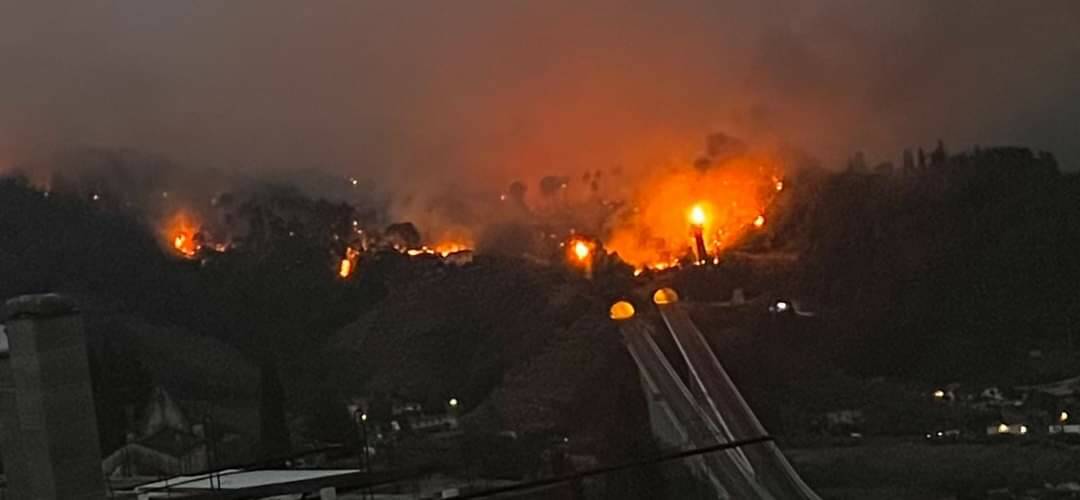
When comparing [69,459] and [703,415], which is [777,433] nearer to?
[703,415]

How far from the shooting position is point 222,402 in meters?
5.64

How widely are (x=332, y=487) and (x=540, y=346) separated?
5.25 ft

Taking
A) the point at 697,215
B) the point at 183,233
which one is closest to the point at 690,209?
the point at 697,215

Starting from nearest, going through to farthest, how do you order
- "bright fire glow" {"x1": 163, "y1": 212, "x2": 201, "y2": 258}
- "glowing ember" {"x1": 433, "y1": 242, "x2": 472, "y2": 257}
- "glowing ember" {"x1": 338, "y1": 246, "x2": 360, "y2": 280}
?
"glowing ember" {"x1": 433, "y1": 242, "x2": 472, "y2": 257} < "glowing ember" {"x1": 338, "y1": 246, "x2": 360, "y2": 280} < "bright fire glow" {"x1": 163, "y1": 212, "x2": 201, "y2": 258}

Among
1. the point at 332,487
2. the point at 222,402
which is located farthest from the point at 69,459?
the point at 222,402

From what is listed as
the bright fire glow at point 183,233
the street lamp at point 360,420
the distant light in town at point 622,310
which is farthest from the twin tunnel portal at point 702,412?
the bright fire glow at point 183,233

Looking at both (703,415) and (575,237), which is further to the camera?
(575,237)

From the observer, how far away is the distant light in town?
15.9ft

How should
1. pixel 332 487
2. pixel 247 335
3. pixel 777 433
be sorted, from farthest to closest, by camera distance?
pixel 247 335, pixel 777 433, pixel 332 487

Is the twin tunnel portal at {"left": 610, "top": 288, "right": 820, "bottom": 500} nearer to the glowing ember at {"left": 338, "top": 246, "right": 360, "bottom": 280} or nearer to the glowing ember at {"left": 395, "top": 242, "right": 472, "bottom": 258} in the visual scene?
the glowing ember at {"left": 395, "top": 242, "right": 472, "bottom": 258}

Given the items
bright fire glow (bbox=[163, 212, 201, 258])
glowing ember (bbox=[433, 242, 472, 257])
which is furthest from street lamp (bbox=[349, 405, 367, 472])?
Result: bright fire glow (bbox=[163, 212, 201, 258])

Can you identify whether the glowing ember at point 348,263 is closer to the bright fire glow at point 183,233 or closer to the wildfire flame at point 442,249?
the wildfire flame at point 442,249

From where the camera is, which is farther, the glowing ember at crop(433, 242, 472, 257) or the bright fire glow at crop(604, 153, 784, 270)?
the glowing ember at crop(433, 242, 472, 257)

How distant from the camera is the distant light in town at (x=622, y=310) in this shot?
484 centimetres
